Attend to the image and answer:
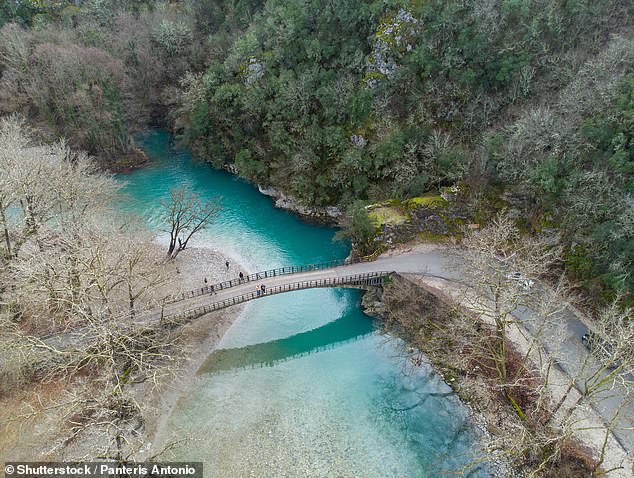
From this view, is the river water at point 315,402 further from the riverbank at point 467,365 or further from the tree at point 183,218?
the tree at point 183,218

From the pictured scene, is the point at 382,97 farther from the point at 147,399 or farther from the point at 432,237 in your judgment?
the point at 147,399

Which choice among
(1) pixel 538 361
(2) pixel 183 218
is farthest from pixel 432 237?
(2) pixel 183 218

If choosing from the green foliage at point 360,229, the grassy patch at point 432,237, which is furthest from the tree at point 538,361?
the green foliage at point 360,229

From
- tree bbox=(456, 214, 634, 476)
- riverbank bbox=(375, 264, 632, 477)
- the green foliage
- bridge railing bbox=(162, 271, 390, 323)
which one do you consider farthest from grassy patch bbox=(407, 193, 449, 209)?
bridge railing bbox=(162, 271, 390, 323)

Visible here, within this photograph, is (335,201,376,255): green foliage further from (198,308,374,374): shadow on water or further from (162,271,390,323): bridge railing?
(198,308,374,374): shadow on water

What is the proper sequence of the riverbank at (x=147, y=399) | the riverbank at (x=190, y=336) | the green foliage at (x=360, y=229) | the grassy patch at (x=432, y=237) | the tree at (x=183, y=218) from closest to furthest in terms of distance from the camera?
the riverbank at (x=147, y=399), the riverbank at (x=190, y=336), the green foliage at (x=360, y=229), the grassy patch at (x=432, y=237), the tree at (x=183, y=218)

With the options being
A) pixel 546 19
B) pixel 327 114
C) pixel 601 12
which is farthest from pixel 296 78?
pixel 601 12

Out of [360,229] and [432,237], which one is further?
[432,237]
